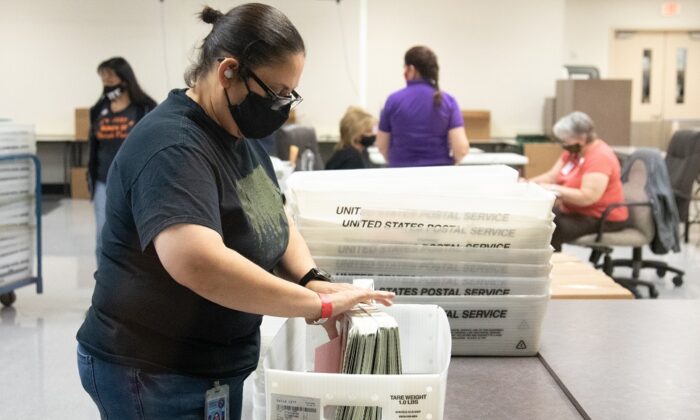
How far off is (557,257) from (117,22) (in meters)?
8.01

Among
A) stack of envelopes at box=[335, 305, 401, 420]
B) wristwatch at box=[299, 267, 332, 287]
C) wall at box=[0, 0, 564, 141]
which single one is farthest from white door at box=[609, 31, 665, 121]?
stack of envelopes at box=[335, 305, 401, 420]

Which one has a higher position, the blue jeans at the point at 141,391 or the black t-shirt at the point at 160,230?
the black t-shirt at the point at 160,230

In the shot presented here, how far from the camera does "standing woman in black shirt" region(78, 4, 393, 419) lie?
44.8 inches

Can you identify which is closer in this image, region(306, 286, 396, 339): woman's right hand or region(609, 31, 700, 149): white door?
region(306, 286, 396, 339): woman's right hand

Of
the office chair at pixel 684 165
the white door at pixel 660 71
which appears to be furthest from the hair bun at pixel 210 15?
the white door at pixel 660 71

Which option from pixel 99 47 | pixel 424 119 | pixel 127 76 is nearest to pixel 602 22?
pixel 99 47

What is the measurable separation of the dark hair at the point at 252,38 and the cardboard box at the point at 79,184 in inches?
349

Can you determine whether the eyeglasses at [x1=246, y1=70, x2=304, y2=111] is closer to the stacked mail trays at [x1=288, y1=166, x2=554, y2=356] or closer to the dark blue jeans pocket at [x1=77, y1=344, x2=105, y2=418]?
the stacked mail trays at [x1=288, y1=166, x2=554, y2=356]

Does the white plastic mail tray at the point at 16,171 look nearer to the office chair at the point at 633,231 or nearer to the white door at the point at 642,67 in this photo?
the office chair at the point at 633,231

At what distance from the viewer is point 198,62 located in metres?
1.29

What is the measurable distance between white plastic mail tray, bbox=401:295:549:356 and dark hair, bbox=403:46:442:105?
2871mm

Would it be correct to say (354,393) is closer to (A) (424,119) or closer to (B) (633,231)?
(A) (424,119)

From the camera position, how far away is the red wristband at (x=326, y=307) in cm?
123

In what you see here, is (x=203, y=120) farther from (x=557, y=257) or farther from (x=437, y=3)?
(x=437, y=3)
